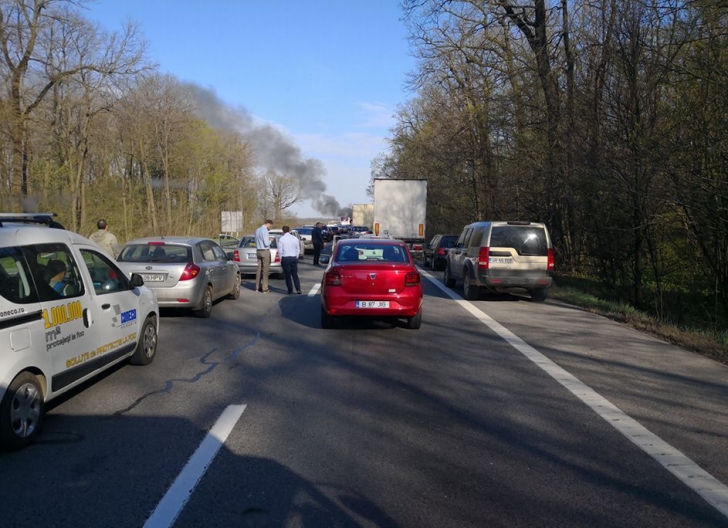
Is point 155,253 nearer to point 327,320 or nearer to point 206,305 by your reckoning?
point 206,305

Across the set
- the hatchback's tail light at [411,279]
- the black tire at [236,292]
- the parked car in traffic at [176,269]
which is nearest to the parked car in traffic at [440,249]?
the black tire at [236,292]

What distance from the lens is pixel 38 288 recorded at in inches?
214

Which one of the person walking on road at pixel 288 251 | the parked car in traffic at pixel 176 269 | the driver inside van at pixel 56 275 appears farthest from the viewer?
the person walking on road at pixel 288 251

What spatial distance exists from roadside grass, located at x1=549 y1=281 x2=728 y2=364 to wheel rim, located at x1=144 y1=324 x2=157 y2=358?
7.61m

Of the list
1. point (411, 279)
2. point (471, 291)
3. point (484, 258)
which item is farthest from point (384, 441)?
point (471, 291)

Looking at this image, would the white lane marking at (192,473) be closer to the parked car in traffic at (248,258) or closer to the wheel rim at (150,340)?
the wheel rim at (150,340)

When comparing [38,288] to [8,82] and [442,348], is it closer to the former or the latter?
[442,348]

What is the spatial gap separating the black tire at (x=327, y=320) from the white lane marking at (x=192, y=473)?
4.59 metres

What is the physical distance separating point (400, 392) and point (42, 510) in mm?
3741

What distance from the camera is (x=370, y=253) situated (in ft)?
35.4

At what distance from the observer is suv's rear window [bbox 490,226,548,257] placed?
14477 mm

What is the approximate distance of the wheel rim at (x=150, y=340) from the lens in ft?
25.8

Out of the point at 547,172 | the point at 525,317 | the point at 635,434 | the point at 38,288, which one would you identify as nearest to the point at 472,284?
the point at 525,317

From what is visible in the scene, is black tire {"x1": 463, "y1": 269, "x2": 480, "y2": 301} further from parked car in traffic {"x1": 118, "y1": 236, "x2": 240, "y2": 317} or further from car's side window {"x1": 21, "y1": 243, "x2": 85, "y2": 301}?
car's side window {"x1": 21, "y1": 243, "x2": 85, "y2": 301}
